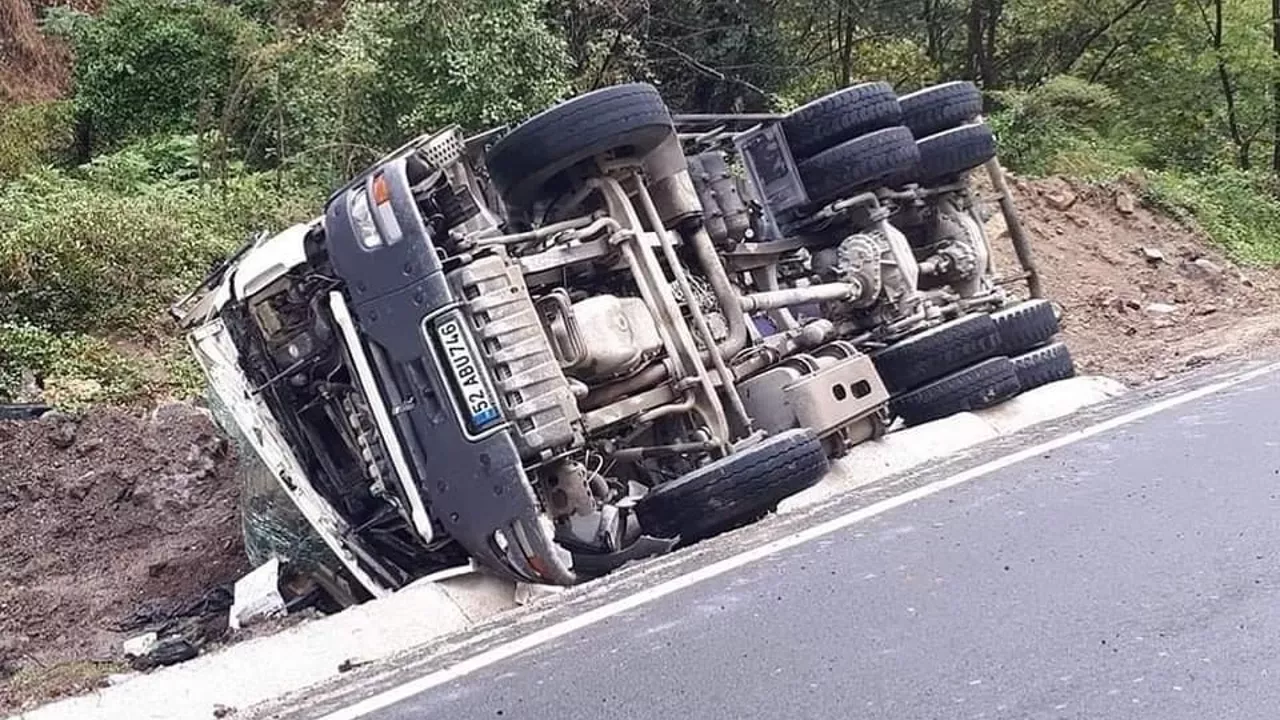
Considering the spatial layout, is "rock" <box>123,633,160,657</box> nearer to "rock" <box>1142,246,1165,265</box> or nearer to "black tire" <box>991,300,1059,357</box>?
"black tire" <box>991,300,1059,357</box>

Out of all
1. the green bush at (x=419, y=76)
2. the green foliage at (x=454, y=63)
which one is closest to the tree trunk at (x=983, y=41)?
the green bush at (x=419, y=76)

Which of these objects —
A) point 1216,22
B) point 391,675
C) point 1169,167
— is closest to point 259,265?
point 391,675

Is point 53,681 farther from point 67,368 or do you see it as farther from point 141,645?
point 67,368

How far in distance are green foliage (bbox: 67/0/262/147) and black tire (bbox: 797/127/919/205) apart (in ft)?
39.8

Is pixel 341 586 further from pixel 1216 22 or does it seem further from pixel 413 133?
pixel 1216 22

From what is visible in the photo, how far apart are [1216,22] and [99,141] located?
15733mm

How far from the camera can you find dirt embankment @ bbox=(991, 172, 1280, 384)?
33.1 ft

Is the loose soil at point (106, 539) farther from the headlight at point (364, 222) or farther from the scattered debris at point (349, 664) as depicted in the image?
the headlight at point (364, 222)

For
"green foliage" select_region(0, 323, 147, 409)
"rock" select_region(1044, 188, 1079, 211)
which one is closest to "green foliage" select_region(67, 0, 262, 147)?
"green foliage" select_region(0, 323, 147, 409)

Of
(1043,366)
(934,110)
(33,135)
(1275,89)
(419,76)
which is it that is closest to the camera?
(1043,366)

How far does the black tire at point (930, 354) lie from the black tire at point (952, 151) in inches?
44.1

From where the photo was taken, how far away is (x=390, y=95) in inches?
520

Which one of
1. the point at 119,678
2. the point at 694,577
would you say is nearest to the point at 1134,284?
the point at 694,577

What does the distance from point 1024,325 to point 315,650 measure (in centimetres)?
479
